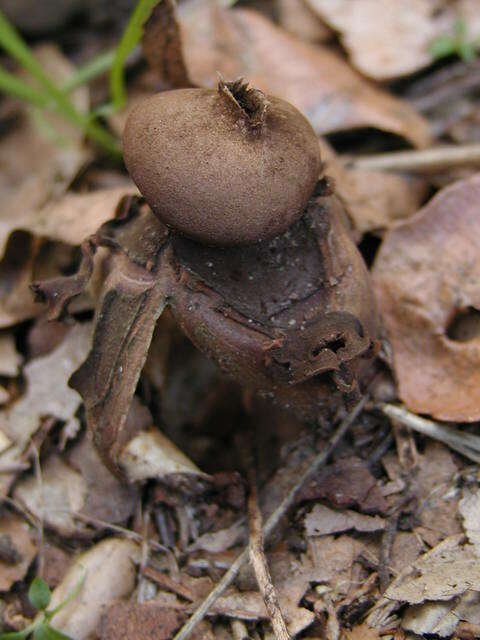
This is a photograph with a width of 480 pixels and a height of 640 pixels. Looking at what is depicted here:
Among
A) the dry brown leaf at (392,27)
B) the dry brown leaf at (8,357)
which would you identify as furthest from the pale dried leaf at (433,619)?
the dry brown leaf at (392,27)

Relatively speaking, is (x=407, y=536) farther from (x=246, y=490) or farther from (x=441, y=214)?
(x=441, y=214)

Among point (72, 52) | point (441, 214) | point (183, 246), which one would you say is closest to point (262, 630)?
point (183, 246)

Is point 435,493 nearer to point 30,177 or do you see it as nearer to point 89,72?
point 30,177

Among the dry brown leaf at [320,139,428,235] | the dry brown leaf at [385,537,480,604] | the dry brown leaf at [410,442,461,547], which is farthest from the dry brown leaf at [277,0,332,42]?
the dry brown leaf at [385,537,480,604]

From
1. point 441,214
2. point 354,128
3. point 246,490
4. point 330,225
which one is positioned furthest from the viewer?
point 354,128

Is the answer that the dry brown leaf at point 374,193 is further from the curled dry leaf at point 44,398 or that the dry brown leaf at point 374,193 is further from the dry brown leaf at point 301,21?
the curled dry leaf at point 44,398

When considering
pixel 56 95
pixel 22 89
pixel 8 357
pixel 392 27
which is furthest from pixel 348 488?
pixel 392 27

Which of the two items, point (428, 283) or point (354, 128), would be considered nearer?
point (428, 283)
